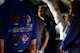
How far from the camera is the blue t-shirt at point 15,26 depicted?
1857 mm

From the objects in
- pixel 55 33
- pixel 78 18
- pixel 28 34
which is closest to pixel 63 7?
pixel 55 33

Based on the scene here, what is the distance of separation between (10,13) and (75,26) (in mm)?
809

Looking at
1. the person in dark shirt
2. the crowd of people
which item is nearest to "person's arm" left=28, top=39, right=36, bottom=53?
the crowd of people

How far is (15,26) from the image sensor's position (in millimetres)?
1958

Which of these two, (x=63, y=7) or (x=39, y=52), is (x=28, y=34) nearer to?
(x=39, y=52)

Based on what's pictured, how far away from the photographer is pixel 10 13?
1.90m

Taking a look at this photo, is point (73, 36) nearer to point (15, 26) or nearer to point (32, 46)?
point (32, 46)

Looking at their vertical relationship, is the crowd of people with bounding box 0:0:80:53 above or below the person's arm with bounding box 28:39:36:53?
above

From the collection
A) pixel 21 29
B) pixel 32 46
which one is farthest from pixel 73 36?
pixel 21 29

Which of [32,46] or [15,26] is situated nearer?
[15,26]

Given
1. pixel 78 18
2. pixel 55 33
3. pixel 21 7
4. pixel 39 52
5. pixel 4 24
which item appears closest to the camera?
pixel 4 24

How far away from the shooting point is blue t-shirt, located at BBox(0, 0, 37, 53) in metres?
1.86

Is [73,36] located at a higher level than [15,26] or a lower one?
lower

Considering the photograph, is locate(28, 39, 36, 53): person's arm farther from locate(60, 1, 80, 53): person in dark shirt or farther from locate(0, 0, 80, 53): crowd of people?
locate(60, 1, 80, 53): person in dark shirt
